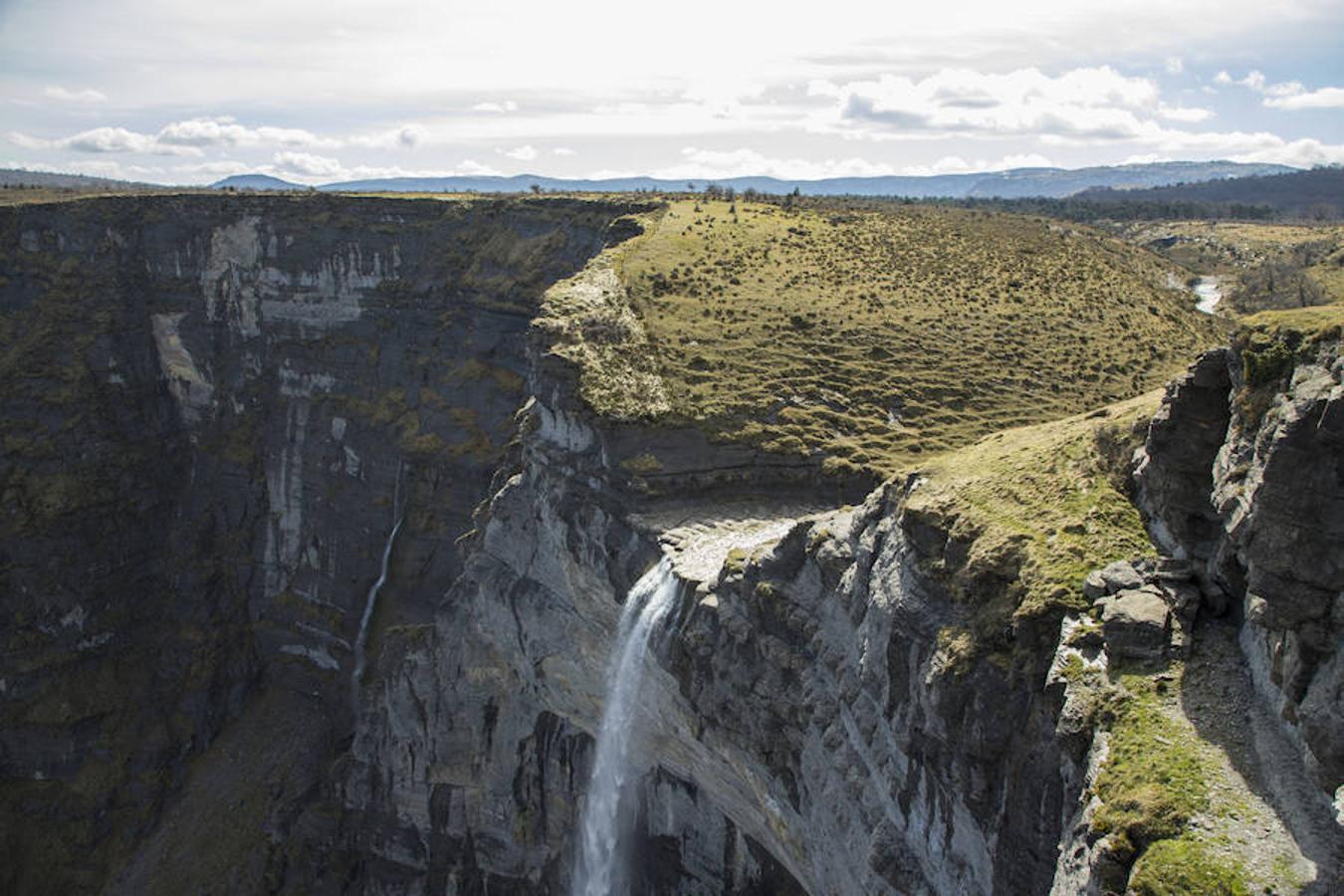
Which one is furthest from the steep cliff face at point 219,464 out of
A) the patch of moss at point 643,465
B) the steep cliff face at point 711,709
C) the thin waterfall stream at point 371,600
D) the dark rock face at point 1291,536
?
the dark rock face at point 1291,536

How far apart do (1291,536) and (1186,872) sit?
5.58 meters

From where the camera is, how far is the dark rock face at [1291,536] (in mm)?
16000

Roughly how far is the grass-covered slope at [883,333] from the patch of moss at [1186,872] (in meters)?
25.5

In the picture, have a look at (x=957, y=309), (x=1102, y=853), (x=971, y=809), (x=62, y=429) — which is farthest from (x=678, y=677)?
(x=62, y=429)

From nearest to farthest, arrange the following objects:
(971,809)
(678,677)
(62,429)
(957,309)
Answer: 1. (971,809)
2. (678,677)
3. (957,309)
4. (62,429)

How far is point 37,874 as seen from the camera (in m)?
67.1

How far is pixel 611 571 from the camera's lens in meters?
42.5

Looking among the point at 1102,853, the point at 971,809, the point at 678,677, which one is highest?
the point at 1102,853

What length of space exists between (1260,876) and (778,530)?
25.0 metres

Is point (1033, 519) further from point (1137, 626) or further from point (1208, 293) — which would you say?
point (1208, 293)

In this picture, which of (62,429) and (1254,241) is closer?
(62,429)

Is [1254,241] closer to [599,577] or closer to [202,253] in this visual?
[599,577]

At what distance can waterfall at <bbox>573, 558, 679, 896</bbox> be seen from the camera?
38.7 meters

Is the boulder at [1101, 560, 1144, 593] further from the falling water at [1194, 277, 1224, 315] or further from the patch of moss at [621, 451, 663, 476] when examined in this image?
the falling water at [1194, 277, 1224, 315]
